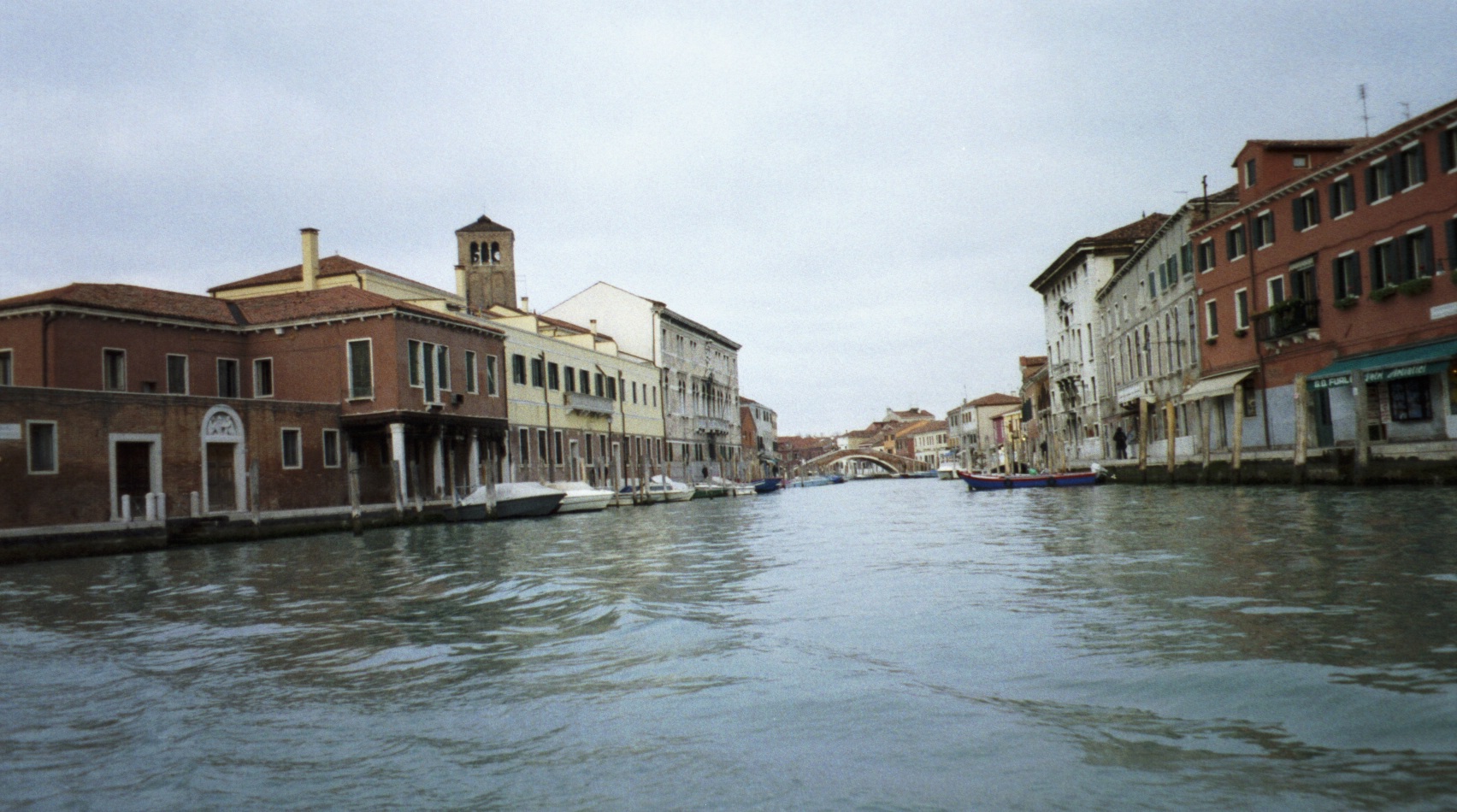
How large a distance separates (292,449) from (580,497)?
330 inches

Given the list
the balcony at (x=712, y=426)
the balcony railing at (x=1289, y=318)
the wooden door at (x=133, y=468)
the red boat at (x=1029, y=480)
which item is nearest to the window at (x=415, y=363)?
the wooden door at (x=133, y=468)

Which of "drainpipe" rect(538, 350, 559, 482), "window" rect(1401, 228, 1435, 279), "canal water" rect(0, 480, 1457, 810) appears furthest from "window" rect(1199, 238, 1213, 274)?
"drainpipe" rect(538, 350, 559, 482)

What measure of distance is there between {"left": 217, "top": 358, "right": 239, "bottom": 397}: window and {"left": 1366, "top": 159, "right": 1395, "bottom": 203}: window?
2739cm

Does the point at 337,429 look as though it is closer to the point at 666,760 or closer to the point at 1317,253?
the point at 1317,253

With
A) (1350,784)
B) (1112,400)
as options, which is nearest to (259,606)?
(1350,784)

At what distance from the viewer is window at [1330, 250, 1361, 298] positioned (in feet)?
76.4

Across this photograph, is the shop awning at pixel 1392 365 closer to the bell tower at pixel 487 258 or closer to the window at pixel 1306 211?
the window at pixel 1306 211

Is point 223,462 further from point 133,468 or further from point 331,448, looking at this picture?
point 331,448

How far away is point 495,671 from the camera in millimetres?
6445

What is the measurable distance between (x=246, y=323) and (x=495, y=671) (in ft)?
88.1

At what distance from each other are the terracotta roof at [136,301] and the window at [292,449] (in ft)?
13.7

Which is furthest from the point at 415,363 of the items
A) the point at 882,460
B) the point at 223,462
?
the point at 882,460

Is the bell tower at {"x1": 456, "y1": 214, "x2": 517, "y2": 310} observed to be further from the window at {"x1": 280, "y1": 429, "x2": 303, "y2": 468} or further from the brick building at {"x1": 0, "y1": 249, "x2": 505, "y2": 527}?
the window at {"x1": 280, "y1": 429, "x2": 303, "y2": 468}

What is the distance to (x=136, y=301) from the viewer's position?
27.2 m
